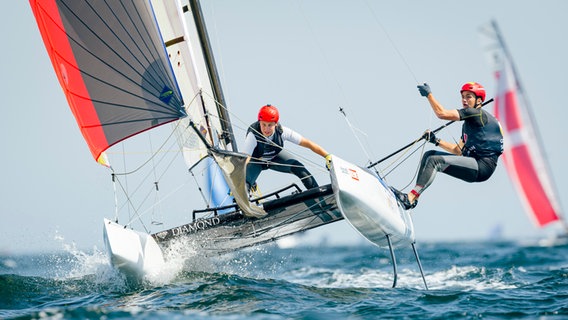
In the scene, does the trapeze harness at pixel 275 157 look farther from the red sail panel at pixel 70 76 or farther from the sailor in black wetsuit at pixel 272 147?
the red sail panel at pixel 70 76

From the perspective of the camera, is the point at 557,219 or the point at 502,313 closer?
the point at 502,313

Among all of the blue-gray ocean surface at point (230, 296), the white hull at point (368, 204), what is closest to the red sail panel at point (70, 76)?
the blue-gray ocean surface at point (230, 296)

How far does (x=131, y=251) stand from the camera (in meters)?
6.14

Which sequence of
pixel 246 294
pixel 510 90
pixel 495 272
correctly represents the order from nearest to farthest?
pixel 246 294 → pixel 510 90 → pixel 495 272

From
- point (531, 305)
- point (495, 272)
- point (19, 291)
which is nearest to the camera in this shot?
point (531, 305)

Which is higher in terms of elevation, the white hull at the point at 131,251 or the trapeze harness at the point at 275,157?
the trapeze harness at the point at 275,157

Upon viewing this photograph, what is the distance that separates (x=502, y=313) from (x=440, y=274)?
467 cm

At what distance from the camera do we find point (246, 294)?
18.9 ft

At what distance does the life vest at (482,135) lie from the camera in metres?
6.49

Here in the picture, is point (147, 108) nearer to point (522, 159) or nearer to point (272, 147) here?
point (272, 147)

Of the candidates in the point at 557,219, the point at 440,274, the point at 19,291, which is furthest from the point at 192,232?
the point at 440,274

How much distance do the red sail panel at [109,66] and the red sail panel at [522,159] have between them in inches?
152

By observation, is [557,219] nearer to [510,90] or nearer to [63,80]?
[510,90]

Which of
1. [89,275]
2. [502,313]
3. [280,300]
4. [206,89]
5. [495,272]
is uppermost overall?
[206,89]
